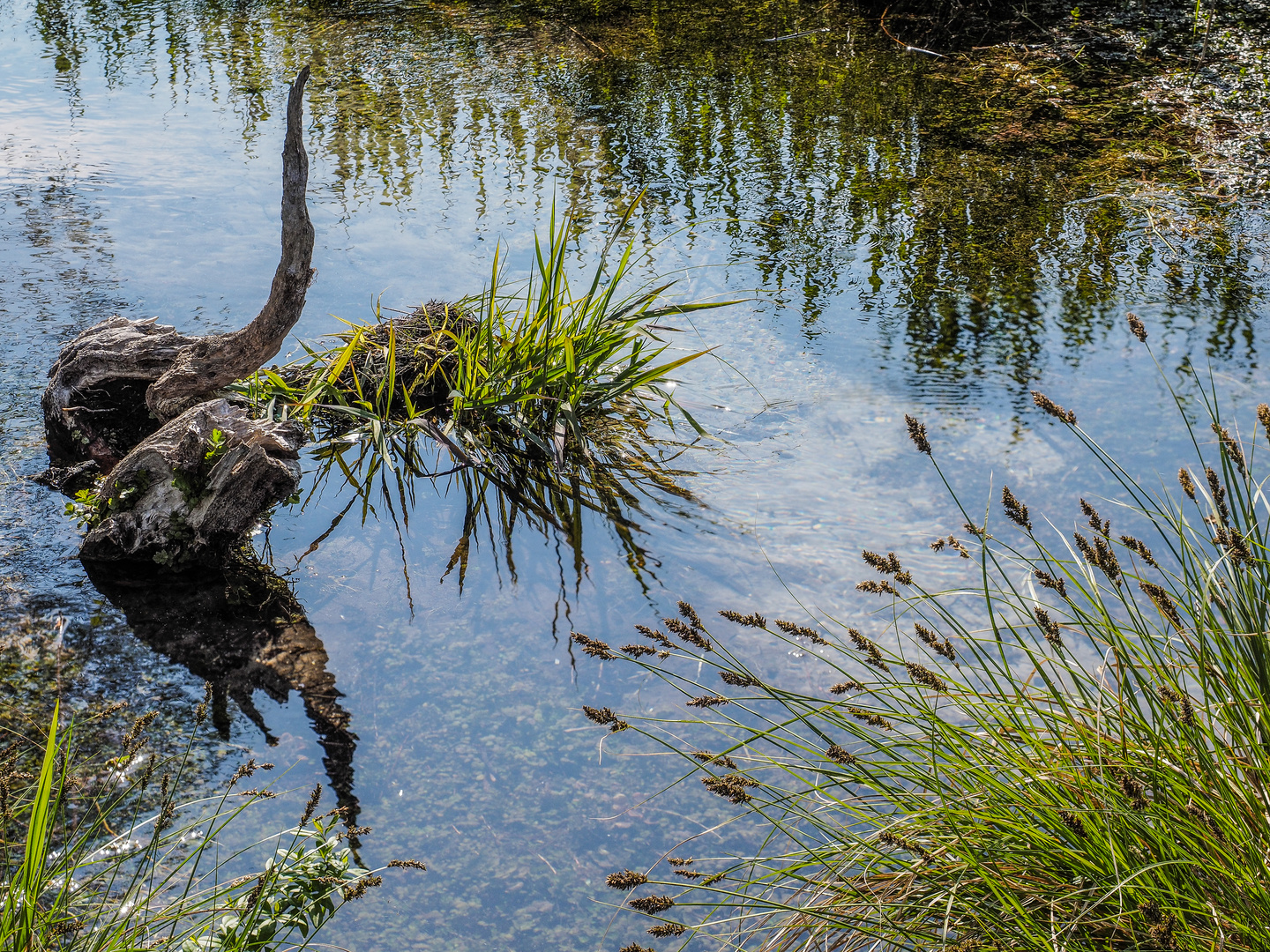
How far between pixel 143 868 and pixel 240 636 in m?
0.94

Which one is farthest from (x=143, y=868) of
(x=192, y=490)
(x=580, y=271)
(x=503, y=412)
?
(x=580, y=271)

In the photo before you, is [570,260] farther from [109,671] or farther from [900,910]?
[900,910]

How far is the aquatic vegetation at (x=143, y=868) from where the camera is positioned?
141 cm

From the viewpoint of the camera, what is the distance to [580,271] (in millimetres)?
4285

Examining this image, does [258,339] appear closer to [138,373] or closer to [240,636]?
[138,373]

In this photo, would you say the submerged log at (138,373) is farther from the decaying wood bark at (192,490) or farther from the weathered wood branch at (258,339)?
the decaying wood bark at (192,490)

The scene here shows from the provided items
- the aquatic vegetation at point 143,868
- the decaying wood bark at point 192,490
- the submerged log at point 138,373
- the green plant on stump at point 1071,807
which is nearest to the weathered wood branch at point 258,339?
the submerged log at point 138,373

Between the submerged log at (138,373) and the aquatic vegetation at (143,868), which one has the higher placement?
the submerged log at (138,373)

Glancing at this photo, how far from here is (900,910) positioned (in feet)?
5.10

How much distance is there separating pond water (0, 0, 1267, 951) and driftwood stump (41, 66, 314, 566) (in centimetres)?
15

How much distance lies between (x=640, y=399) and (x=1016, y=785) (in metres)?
2.32

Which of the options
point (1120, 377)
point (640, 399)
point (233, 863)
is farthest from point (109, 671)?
point (1120, 377)

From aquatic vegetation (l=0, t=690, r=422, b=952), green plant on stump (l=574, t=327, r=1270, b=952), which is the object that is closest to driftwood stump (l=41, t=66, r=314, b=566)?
aquatic vegetation (l=0, t=690, r=422, b=952)

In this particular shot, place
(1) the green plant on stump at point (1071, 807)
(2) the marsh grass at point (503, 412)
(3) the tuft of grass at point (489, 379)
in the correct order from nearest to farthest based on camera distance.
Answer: (1) the green plant on stump at point (1071, 807), (2) the marsh grass at point (503, 412), (3) the tuft of grass at point (489, 379)
